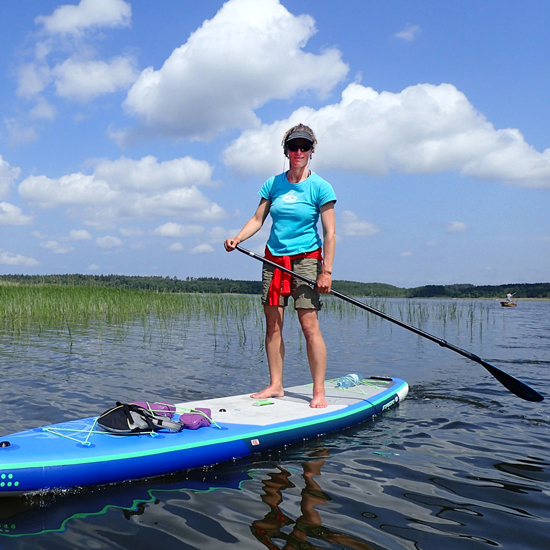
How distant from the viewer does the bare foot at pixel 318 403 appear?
14.6ft

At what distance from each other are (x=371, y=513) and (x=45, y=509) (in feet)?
5.89

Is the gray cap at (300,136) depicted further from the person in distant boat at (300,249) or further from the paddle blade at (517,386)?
the paddle blade at (517,386)

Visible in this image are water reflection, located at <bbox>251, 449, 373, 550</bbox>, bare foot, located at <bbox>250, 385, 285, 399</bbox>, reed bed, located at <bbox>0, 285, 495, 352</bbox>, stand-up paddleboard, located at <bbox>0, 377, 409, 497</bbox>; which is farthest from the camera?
reed bed, located at <bbox>0, 285, 495, 352</bbox>

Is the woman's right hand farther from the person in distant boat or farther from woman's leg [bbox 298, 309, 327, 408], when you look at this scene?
woman's leg [bbox 298, 309, 327, 408]

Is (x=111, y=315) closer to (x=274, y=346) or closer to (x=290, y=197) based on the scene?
(x=274, y=346)

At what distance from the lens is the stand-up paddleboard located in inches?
110

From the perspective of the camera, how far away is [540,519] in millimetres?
2691

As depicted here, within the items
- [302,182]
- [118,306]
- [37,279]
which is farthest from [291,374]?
[37,279]

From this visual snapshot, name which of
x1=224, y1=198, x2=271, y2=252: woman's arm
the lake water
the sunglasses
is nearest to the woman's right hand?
x1=224, y1=198, x2=271, y2=252: woman's arm

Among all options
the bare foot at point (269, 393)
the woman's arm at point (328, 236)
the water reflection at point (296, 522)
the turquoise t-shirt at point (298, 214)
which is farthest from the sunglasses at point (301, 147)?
the water reflection at point (296, 522)

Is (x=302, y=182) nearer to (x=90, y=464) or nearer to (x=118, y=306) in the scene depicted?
(x=90, y=464)

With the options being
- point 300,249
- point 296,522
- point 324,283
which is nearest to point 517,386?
point 324,283

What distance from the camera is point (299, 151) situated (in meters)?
4.64

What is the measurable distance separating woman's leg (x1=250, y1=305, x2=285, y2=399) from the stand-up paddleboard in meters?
0.21
